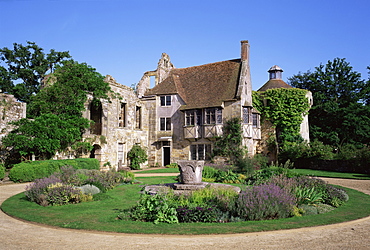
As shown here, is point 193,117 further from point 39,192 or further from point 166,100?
point 39,192

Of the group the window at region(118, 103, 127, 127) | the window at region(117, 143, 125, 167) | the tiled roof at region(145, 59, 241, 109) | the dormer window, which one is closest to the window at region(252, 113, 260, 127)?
the tiled roof at region(145, 59, 241, 109)

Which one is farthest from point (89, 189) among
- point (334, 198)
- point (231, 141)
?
point (231, 141)

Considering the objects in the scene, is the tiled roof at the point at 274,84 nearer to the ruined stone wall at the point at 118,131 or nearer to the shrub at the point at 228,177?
the ruined stone wall at the point at 118,131

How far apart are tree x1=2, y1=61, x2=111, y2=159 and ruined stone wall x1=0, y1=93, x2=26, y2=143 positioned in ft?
1.78

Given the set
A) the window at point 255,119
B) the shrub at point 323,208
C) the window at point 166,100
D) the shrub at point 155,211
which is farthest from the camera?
the window at point 166,100

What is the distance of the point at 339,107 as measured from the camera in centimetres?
3700

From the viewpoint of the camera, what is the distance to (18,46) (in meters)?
38.3

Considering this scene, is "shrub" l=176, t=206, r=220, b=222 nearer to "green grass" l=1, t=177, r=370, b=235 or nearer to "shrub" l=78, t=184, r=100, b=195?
"green grass" l=1, t=177, r=370, b=235

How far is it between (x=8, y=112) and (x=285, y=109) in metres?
23.5

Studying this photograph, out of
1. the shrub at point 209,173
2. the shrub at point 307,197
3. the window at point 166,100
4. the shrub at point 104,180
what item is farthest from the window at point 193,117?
the shrub at point 307,197

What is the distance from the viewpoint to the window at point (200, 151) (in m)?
28.4

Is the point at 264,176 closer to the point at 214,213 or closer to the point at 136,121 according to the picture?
the point at 214,213

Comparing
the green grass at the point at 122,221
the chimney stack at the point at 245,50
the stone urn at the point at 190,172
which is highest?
the chimney stack at the point at 245,50

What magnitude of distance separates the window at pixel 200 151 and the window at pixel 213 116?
2283 mm
